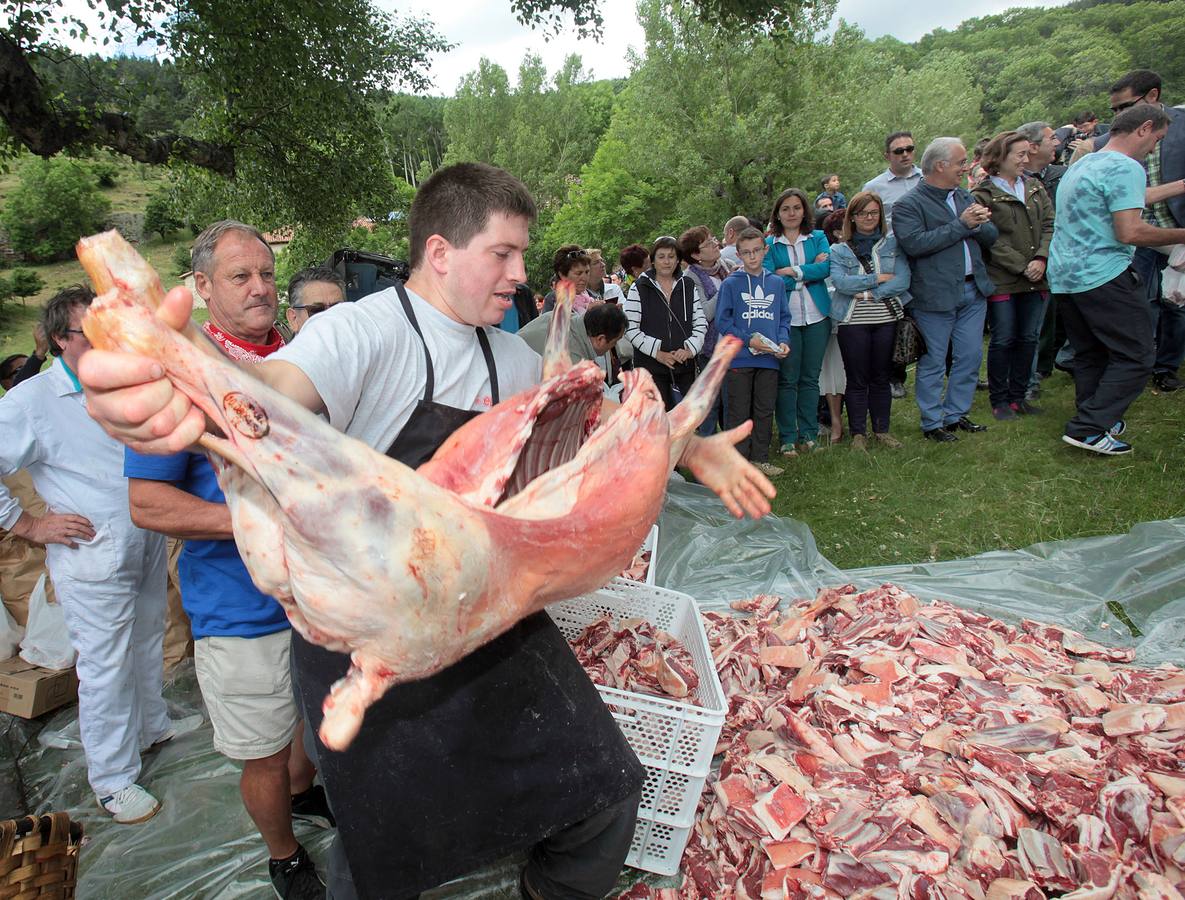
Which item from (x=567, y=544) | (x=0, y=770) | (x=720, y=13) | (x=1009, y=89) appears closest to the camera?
(x=567, y=544)

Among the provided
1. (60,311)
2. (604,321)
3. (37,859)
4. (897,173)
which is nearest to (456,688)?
(37,859)

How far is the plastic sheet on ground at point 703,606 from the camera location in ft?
8.56

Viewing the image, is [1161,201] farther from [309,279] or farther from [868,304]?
[309,279]

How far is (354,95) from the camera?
27.0 feet

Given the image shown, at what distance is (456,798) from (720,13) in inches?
310

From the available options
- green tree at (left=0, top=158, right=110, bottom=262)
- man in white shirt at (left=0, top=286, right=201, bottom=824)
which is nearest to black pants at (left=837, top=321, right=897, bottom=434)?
man in white shirt at (left=0, top=286, right=201, bottom=824)

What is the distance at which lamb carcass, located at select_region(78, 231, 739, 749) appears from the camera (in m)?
1.10

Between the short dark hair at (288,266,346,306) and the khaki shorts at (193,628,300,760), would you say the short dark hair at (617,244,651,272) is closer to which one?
the short dark hair at (288,266,346,306)

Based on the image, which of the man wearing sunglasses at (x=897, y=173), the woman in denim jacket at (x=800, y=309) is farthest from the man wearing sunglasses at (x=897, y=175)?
the woman in denim jacket at (x=800, y=309)

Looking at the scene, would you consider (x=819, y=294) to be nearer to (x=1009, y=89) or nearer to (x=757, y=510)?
(x=757, y=510)

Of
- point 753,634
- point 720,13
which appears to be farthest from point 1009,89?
point 753,634

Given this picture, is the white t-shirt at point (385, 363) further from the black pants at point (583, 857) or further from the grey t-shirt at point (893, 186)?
the grey t-shirt at point (893, 186)

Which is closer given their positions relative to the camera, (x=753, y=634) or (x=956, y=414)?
(x=753, y=634)

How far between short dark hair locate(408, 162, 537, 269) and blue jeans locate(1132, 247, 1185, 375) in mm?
6528
